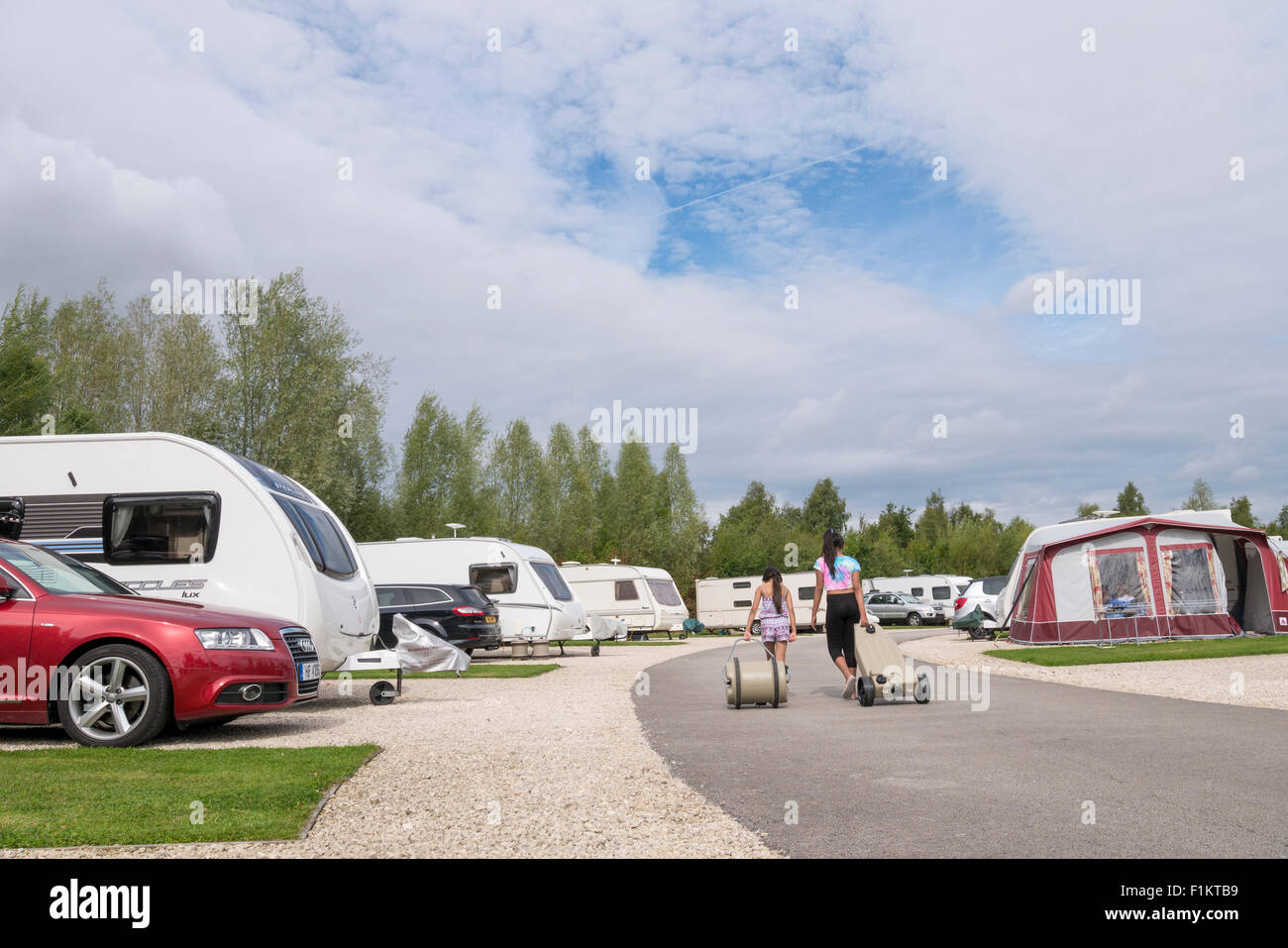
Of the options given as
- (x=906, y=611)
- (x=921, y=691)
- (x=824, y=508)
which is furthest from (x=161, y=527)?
(x=824, y=508)

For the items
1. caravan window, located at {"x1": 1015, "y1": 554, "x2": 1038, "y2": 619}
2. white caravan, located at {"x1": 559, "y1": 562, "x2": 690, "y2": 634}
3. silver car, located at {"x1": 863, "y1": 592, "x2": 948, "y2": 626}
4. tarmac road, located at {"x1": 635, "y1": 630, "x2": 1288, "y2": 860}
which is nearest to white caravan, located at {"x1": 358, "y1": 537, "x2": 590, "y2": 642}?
caravan window, located at {"x1": 1015, "y1": 554, "x2": 1038, "y2": 619}

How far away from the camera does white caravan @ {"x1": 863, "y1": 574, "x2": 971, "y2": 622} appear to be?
5181 cm

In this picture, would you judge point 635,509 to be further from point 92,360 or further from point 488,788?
point 488,788

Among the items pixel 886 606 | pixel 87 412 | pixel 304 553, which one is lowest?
pixel 886 606

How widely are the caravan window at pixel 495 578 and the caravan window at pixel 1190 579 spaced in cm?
1454

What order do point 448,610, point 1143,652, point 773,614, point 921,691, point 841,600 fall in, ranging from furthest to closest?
point 448,610 < point 1143,652 < point 773,614 < point 841,600 < point 921,691

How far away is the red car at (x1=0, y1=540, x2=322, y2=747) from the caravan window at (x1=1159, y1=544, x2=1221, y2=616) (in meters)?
21.3

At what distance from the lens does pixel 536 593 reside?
24234mm

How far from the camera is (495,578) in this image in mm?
24422

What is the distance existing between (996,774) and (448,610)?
14962 mm

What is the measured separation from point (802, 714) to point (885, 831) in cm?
604

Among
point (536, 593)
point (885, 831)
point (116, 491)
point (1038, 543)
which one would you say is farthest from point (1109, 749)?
point (1038, 543)
